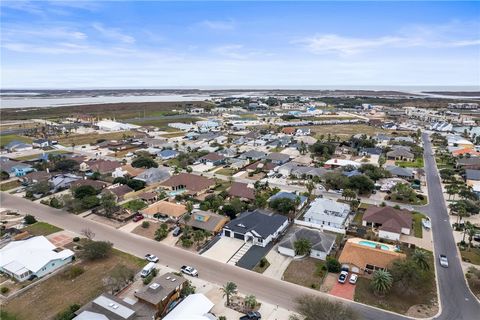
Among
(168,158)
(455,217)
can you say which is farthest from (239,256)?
(168,158)

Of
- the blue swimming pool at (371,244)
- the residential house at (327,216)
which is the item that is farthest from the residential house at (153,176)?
the blue swimming pool at (371,244)

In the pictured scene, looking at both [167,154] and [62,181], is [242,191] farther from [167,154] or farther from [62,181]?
[167,154]

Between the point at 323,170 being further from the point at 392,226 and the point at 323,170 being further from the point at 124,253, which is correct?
the point at 124,253

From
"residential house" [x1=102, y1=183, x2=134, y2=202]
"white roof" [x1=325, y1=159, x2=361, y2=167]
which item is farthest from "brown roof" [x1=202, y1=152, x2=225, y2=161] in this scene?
"white roof" [x1=325, y1=159, x2=361, y2=167]

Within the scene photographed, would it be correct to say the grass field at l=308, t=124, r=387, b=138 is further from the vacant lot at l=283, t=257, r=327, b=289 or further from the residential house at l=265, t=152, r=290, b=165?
the vacant lot at l=283, t=257, r=327, b=289

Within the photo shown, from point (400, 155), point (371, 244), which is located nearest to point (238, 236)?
point (371, 244)
